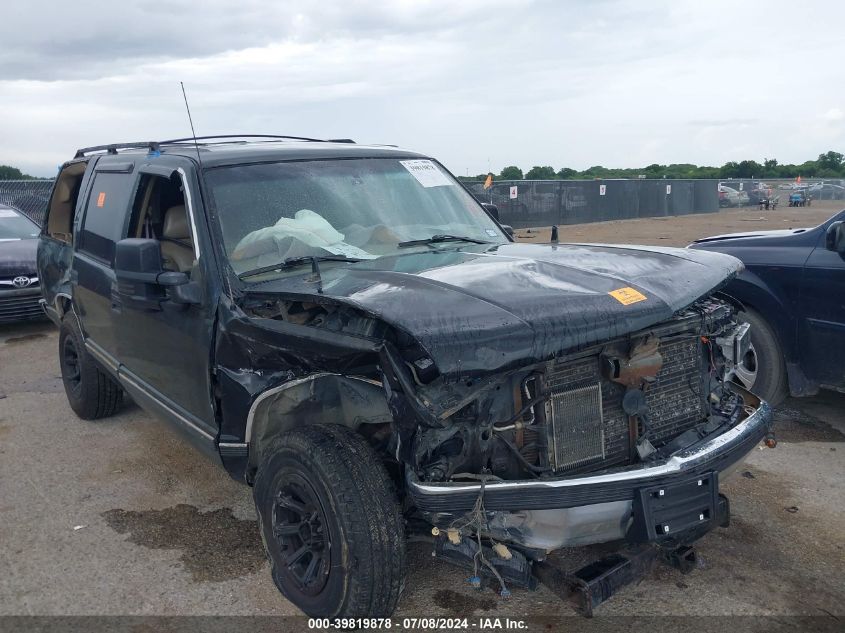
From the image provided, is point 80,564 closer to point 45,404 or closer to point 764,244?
point 45,404

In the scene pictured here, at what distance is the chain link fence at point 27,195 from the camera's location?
16.8 m

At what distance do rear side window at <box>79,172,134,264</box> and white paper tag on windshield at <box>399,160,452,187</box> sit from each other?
1686 mm

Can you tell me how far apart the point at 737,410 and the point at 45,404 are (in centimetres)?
543

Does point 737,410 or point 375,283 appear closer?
point 375,283

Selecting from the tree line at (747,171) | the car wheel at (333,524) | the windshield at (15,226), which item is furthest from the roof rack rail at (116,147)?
the tree line at (747,171)

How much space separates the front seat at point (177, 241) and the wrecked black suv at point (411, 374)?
26 mm

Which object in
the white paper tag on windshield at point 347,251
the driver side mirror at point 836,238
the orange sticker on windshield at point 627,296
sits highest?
the white paper tag on windshield at point 347,251

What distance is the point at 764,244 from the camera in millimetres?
5340

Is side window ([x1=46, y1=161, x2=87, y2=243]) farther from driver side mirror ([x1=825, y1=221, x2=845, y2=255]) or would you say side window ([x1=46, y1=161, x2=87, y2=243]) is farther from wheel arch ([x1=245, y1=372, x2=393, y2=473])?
driver side mirror ([x1=825, y1=221, x2=845, y2=255])

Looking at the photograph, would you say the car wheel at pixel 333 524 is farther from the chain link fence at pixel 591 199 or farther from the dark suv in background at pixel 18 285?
the chain link fence at pixel 591 199

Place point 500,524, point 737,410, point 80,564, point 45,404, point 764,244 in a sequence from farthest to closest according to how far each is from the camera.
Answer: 1. point 45,404
2. point 764,244
3. point 80,564
4. point 737,410
5. point 500,524

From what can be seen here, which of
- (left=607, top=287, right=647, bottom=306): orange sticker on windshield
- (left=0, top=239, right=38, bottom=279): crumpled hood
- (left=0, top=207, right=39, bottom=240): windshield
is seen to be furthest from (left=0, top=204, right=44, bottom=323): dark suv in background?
(left=607, top=287, right=647, bottom=306): orange sticker on windshield

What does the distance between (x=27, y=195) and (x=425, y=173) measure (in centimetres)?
1563

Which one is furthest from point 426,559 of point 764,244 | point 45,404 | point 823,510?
point 45,404
